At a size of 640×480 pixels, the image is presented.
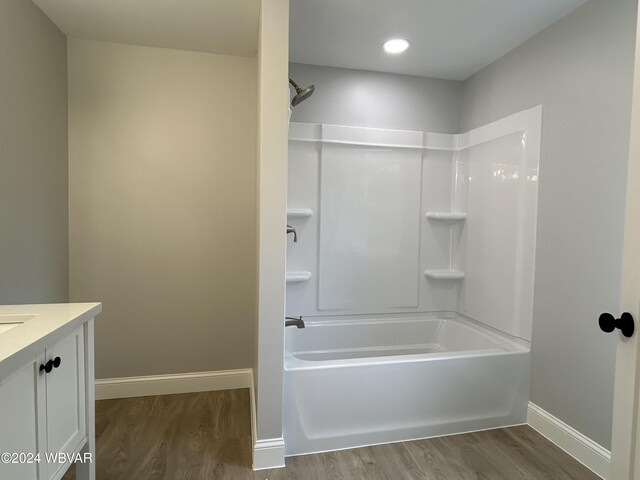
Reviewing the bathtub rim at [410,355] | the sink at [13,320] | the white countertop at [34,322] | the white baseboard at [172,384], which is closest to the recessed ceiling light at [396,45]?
the bathtub rim at [410,355]

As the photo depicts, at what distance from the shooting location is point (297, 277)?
98.8 inches

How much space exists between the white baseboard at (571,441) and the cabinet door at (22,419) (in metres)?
2.25

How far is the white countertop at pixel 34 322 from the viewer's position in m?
0.88

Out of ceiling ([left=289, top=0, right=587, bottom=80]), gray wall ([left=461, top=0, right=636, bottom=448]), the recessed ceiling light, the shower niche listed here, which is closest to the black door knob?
gray wall ([left=461, top=0, right=636, bottom=448])

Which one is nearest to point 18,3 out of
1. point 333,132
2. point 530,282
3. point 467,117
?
point 333,132

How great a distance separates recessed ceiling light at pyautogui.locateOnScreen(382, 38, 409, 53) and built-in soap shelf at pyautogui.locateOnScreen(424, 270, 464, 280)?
1.65 m

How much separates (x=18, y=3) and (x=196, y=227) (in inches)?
57.3

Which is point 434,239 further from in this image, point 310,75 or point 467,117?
point 310,75

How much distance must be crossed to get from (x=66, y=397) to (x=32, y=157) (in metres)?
1.41

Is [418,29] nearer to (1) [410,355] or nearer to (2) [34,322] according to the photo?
(1) [410,355]

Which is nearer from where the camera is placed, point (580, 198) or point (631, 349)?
point (631, 349)

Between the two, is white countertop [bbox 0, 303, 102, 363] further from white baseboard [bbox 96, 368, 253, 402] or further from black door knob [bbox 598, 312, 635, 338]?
black door knob [bbox 598, 312, 635, 338]

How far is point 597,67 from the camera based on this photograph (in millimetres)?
1757

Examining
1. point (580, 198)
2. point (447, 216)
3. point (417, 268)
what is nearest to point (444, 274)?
point (417, 268)
